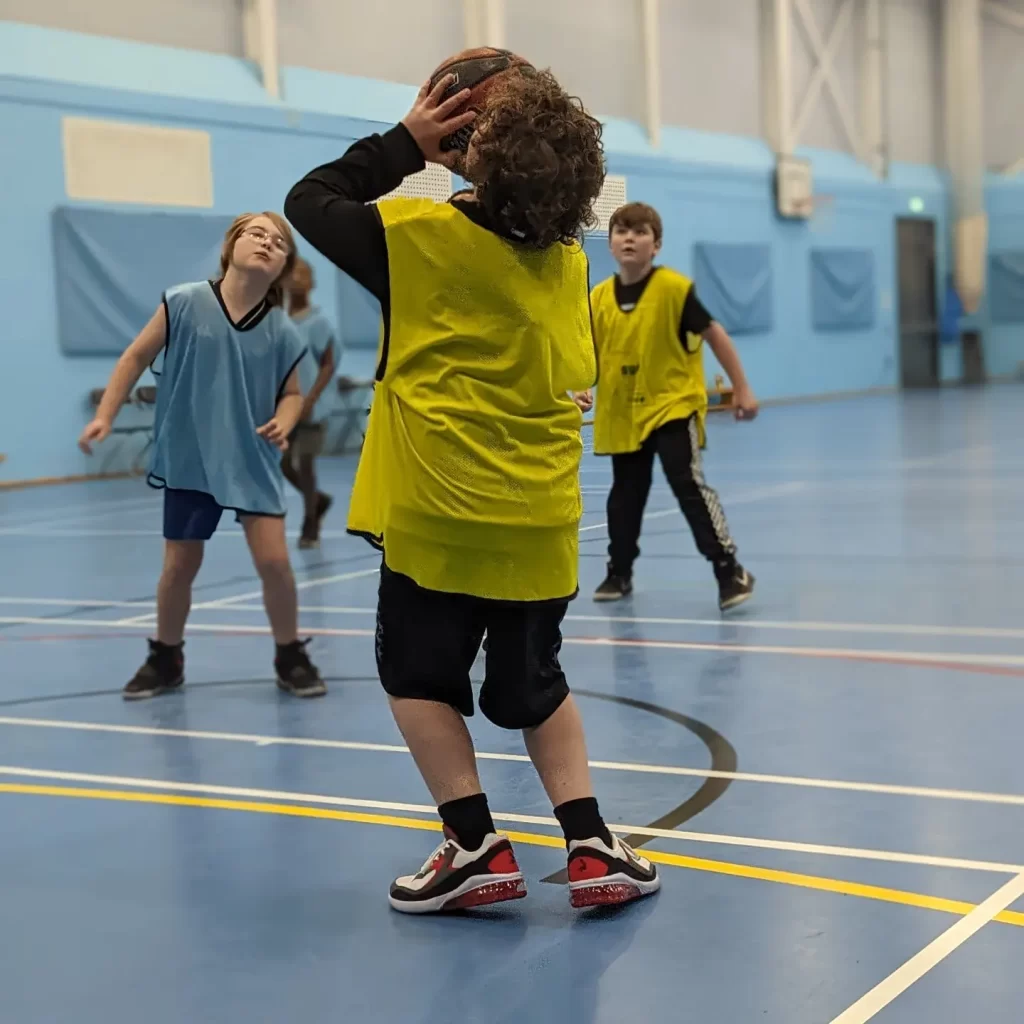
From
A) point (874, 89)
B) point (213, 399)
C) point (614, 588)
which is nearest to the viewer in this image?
point (213, 399)

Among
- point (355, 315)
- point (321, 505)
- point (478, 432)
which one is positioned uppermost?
point (355, 315)

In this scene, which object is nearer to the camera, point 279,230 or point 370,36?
point 279,230

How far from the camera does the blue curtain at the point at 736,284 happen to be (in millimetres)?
20719

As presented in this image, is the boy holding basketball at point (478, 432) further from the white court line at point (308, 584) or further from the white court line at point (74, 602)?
the white court line at point (74, 602)

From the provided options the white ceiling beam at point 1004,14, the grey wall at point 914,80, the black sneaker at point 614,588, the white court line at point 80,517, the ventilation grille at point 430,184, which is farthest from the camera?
the white ceiling beam at point 1004,14

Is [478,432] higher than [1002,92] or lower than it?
lower

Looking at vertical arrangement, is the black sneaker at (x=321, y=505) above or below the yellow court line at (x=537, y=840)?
above

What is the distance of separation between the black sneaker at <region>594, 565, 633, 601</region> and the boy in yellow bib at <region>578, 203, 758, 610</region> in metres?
0.02

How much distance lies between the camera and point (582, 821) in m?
2.93

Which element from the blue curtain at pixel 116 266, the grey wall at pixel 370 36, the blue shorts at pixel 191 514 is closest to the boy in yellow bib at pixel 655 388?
the blue shorts at pixel 191 514

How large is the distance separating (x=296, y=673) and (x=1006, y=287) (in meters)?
23.6

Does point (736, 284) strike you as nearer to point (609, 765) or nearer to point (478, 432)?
point (609, 765)

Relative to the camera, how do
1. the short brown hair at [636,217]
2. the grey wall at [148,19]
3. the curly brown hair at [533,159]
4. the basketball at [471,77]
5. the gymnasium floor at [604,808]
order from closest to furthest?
the gymnasium floor at [604,808] → the curly brown hair at [533,159] → the basketball at [471,77] → the short brown hair at [636,217] → the grey wall at [148,19]

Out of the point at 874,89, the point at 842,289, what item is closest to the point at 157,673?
the point at 842,289
